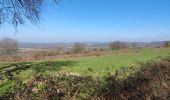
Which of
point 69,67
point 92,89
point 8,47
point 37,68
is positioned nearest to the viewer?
point 92,89

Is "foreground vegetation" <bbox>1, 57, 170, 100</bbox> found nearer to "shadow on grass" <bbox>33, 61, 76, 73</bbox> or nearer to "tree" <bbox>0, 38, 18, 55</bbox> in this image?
"shadow on grass" <bbox>33, 61, 76, 73</bbox>

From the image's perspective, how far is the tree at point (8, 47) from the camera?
83694 millimetres

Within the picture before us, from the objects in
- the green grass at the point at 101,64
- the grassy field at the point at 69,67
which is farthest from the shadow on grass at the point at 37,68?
the green grass at the point at 101,64

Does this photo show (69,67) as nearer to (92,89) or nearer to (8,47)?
(92,89)

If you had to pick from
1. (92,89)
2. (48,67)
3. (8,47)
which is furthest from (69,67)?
(8,47)

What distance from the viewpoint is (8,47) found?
8419 centimetres

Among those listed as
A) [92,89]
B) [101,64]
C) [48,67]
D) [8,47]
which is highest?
[92,89]

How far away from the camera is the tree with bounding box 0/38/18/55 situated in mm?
83694

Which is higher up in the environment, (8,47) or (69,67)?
(69,67)

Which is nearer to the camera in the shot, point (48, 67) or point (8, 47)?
point (48, 67)

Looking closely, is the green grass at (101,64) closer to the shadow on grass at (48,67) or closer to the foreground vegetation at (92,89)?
the shadow on grass at (48,67)

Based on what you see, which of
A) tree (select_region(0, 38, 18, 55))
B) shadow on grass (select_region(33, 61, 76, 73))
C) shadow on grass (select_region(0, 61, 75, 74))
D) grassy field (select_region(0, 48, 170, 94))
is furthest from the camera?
tree (select_region(0, 38, 18, 55))

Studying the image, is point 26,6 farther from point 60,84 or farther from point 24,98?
point 24,98

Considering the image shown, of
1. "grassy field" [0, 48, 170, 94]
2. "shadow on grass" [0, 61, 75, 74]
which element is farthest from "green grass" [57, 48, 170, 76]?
"shadow on grass" [0, 61, 75, 74]
